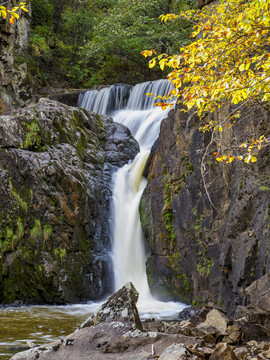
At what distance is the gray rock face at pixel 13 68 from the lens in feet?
55.2

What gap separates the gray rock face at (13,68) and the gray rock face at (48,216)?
18.7ft

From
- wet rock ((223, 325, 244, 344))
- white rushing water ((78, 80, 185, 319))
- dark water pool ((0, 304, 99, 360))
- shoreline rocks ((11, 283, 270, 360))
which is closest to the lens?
shoreline rocks ((11, 283, 270, 360))

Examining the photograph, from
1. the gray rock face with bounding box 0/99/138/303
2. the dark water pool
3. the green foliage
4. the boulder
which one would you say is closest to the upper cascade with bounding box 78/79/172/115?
the green foliage

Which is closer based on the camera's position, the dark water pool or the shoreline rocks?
the shoreline rocks

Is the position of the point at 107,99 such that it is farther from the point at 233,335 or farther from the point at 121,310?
the point at 233,335

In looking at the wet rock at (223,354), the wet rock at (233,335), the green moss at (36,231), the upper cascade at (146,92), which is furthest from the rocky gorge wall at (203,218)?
the upper cascade at (146,92)

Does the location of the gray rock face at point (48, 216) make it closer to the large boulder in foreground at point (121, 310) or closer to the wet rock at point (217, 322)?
the large boulder in foreground at point (121, 310)

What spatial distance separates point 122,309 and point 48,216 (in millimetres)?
6122

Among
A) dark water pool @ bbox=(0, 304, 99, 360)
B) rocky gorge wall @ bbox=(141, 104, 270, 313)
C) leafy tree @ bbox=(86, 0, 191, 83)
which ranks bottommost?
dark water pool @ bbox=(0, 304, 99, 360)

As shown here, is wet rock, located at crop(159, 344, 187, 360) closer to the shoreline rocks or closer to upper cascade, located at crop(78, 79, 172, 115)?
the shoreline rocks

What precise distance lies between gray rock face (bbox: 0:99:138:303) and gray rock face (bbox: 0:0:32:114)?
18.7ft

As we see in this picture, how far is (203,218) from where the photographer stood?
29.6 ft

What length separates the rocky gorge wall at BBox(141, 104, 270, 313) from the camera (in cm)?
711

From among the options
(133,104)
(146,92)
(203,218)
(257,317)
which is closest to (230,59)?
(203,218)
